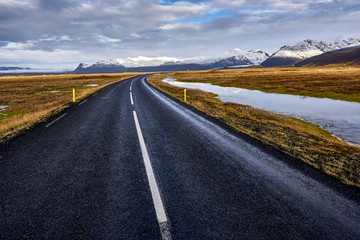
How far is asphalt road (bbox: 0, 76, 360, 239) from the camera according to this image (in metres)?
3.42

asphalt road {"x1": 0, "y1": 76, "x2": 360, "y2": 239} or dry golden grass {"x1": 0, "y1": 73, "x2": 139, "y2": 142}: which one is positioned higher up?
dry golden grass {"x1": 0, "y1": 73, "x2": 139, "y2": 142}

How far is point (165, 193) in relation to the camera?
14.5ft

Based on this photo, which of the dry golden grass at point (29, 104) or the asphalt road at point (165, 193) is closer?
the asphalt road at point (165, 193)

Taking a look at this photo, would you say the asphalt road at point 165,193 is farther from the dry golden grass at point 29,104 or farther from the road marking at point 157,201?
the dry golden grass at point 29,104

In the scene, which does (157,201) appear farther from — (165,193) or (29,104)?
(29,104)

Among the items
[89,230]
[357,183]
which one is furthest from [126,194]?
[357,183]

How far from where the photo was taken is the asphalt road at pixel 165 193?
11.2 ft

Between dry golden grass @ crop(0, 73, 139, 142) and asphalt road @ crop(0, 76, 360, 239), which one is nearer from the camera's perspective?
asphalt road @ crop(0, 76, 360, 239)

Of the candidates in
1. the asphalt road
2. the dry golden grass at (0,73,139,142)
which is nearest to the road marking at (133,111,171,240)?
the asphalt road

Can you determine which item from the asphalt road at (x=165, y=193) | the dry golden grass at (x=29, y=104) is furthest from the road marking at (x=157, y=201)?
the dry golden grass at (x=29, y=104)

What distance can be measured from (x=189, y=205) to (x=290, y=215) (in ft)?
5.61

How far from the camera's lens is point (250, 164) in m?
5.95

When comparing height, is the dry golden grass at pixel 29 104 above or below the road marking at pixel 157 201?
above

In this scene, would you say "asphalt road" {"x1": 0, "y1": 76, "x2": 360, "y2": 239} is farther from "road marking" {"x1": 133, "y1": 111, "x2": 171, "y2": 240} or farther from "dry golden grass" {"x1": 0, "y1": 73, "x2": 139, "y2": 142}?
"dry golden grass" {"x1": 0, "y1": 73, "x2": 139, "y2": 142}
